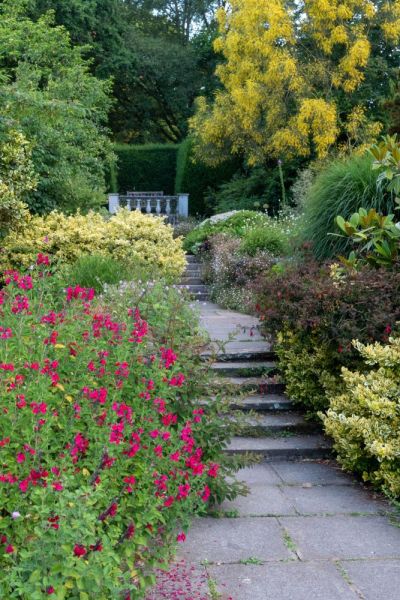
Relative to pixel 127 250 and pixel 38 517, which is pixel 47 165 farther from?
pixel 38 517

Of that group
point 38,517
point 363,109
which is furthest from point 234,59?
point 38,517

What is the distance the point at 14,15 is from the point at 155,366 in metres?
16.5

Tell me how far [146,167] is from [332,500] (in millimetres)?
20979

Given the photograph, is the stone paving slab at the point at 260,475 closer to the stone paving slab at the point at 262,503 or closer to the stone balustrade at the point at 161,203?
the stone paving slab at the point at 262,503

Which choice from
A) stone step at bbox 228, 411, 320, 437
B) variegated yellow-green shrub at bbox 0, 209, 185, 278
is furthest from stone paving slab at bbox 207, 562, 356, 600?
variegated yellow-green shrub at bbox 0, 209, 185, 278

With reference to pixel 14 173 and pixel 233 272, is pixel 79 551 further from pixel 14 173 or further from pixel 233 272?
pixel 233 272

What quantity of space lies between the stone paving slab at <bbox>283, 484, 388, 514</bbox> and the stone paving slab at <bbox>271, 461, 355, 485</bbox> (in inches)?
3.8

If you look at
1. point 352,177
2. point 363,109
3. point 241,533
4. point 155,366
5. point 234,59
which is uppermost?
point 234,59

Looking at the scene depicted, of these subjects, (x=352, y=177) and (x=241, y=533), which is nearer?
(x=241, y=533)

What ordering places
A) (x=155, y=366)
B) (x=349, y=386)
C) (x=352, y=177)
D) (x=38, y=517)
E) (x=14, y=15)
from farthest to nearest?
(x=14, y=15)
(x=352, y=177)
(x=349, y=386)
(x=155, y=366)
(x=38, y=517)

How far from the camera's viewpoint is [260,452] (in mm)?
5242

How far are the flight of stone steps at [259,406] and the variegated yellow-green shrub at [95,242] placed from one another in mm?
2427

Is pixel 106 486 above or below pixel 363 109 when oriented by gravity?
below

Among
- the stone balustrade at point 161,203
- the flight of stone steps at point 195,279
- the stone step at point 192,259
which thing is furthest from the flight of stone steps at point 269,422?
the stone balustrade at point 161,203
